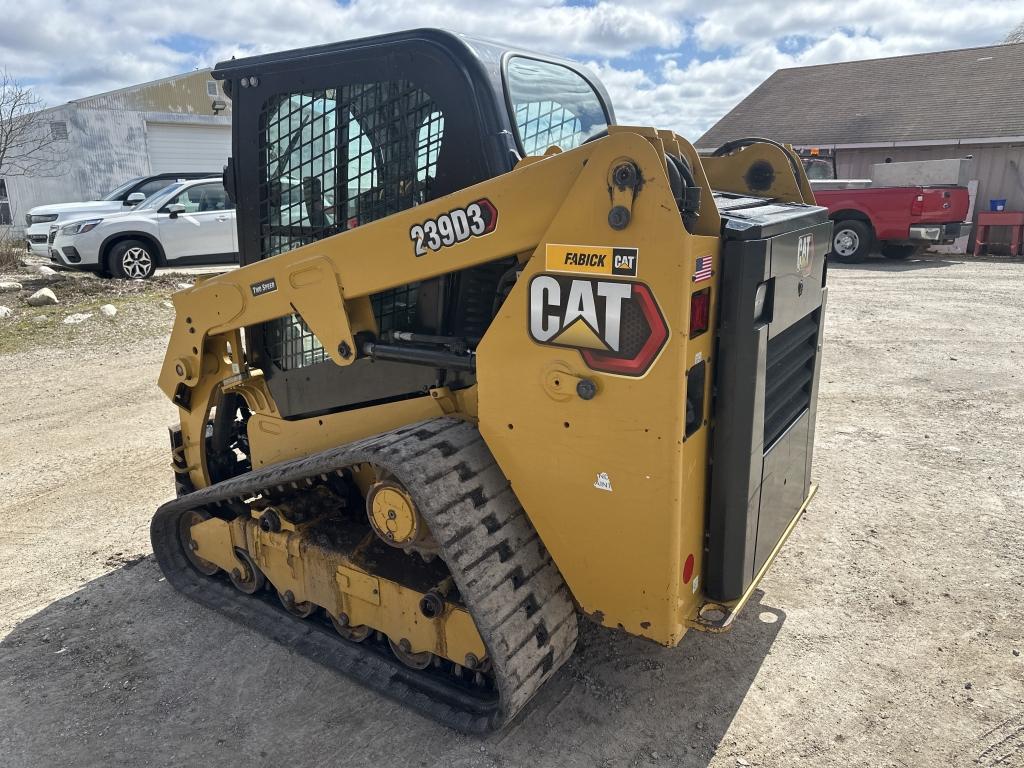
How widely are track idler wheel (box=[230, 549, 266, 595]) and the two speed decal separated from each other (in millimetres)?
1839

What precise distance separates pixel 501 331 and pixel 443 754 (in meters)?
1.54

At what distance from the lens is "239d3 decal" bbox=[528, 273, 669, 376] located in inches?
94.8

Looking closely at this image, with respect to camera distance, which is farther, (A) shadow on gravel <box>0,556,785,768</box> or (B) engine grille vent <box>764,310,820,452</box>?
(B) engine grille vent <box>764,310,820,452</box>

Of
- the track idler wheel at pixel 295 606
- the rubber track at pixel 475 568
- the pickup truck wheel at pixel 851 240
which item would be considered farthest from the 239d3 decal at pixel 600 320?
the pickup truck wheel at pixel 851 240

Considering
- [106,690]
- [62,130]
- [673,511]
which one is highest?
[62,130]

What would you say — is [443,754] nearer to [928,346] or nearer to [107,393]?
[107,393]

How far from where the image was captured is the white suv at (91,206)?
530 inches

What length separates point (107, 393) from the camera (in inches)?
298

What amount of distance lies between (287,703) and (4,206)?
2353cm

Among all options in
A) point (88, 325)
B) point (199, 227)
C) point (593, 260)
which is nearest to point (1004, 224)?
point (199, 227)

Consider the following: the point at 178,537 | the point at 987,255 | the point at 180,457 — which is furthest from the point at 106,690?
the point at 987,255

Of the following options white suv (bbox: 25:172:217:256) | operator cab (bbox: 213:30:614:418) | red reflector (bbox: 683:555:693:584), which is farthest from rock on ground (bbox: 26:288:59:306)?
red reflector (bbox: 683:555:693:584)

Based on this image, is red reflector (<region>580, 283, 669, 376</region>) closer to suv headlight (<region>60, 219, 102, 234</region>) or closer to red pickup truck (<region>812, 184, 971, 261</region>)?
suv headlight (<region>60, 219, 102, 234</region>)

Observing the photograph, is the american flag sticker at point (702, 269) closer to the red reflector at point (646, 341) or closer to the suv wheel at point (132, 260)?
the red reflector at point (646, 341)
